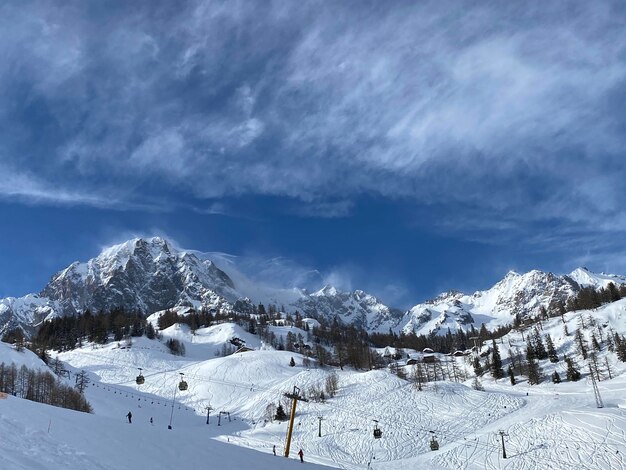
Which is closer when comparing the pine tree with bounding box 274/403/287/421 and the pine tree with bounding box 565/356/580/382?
the pine tree with bounding box 274/403/287/421

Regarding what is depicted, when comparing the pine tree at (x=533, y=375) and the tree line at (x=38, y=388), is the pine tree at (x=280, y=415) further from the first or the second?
the pine tree at (x=533, y=375)

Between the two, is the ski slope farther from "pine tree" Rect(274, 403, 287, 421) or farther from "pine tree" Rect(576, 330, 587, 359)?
"pine tree" Rect(576, 330, 587, 359)

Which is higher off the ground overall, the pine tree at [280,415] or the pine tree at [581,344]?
the pine tree at [581,344]

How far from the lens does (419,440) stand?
2886 inches

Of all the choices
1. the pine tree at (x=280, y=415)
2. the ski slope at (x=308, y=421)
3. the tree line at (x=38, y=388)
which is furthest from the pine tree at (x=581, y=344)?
the tree line at (x=38, y=388)

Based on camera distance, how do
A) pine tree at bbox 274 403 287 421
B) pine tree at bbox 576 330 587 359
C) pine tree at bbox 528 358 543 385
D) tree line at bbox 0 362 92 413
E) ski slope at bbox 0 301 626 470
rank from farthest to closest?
pine tree at bbox 576 330 587 359 → pine tree at bbox 528 358 543 385 → pine tree at bbox 274 403 287 421 → tree line at bbox 0 362 92 413 → ski slope at bbox 0 301 626 470

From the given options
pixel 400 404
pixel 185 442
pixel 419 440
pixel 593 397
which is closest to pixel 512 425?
pixel 419 440

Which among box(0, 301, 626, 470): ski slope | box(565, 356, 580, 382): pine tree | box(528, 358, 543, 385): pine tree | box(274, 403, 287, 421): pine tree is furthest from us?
box(528, 358, 543, 385): pine tree

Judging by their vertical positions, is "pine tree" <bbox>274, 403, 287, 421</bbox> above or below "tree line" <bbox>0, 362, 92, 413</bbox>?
below

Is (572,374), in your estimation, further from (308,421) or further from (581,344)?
(308,421)

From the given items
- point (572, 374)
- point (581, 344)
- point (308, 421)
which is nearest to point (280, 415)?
point (308, 421)

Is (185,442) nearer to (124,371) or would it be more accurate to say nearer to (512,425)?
(512,425)

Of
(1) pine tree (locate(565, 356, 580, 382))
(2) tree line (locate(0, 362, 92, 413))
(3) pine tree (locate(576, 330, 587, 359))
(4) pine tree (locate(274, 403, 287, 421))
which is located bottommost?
(4) pine tree (locate(274, 403, 287, 421))

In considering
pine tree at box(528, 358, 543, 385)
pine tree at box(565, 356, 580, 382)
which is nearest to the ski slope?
pine tree at box(528, 358, 543, 385)
